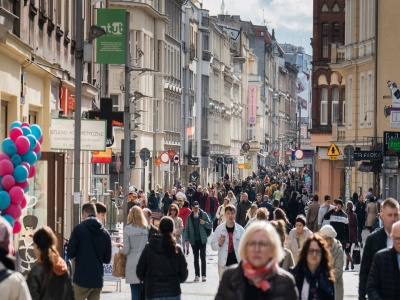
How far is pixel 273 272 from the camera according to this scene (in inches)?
370

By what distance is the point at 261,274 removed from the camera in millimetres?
9312

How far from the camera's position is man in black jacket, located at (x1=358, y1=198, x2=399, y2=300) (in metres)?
14.0

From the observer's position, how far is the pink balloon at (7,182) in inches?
621

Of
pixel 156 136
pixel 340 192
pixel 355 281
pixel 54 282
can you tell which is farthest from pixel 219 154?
pixel 54 282

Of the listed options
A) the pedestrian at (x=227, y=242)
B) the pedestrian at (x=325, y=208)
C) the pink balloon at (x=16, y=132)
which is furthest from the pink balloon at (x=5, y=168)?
the pedestrian at (x=325, y=208)

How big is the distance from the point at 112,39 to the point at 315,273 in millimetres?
19015

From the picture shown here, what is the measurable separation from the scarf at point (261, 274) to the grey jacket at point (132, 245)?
10160 millimetres

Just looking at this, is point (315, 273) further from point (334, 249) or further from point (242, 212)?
point (242, 212)

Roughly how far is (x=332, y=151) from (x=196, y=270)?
20.0m

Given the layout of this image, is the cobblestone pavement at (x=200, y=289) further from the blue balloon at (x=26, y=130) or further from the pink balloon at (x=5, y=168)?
the pink balloon at (x=5, y=168)

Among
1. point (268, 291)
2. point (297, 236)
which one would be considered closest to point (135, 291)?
point (297, 236)

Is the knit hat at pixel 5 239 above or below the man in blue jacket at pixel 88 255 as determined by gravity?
above

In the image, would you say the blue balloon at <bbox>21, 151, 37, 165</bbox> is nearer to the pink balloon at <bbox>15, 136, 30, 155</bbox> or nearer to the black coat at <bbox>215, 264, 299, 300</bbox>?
the pink balloon at <bbox>15, 136, 30, 155</bbox>

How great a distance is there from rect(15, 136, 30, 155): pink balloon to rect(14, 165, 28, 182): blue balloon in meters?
0.31
